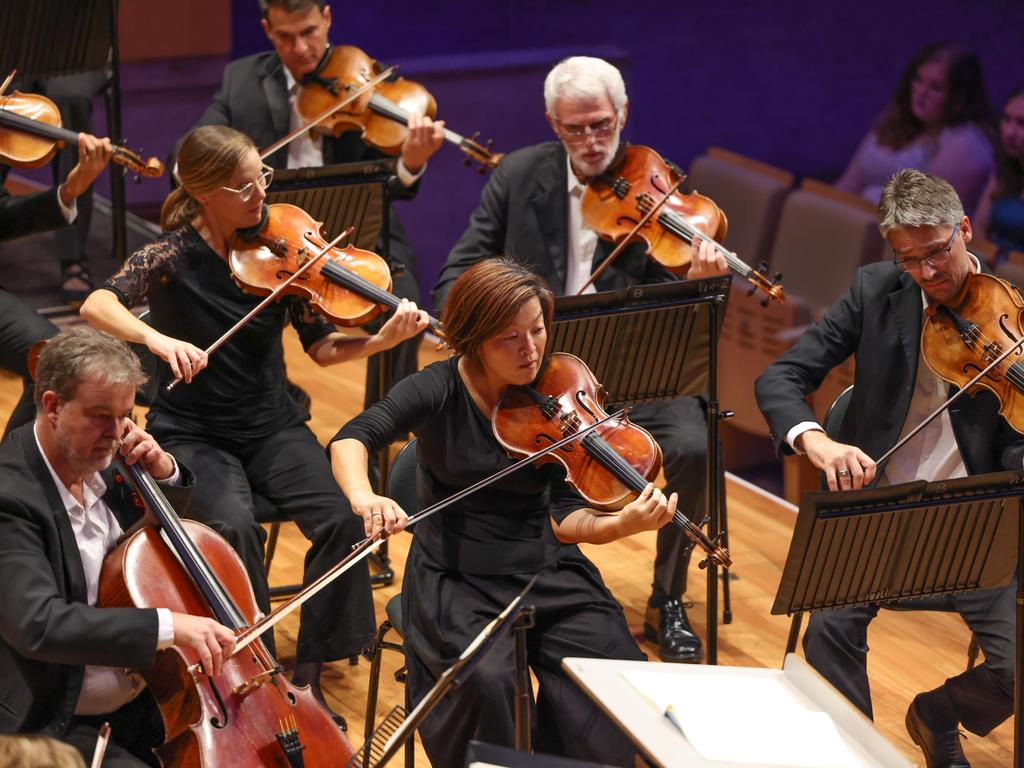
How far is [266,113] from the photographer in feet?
12.9

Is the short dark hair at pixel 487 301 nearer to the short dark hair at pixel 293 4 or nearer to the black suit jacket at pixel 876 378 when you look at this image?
the black suit jacket at pixel 876 378

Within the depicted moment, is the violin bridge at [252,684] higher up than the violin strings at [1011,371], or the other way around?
the violin strings at [1011,371]

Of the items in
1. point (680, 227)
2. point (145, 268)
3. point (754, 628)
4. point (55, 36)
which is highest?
point (55, 36)

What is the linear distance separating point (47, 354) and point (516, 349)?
0.76 meters

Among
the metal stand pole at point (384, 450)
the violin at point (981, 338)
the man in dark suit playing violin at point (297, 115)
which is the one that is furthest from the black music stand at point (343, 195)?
the violin at point (981, 338)

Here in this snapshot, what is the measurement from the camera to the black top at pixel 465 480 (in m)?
2.48

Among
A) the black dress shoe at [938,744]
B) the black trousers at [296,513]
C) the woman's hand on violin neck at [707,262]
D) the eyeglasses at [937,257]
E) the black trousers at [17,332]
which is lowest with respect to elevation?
the black dress shoe at [938,744]

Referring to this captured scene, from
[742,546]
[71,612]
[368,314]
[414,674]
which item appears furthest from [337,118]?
[71,612]

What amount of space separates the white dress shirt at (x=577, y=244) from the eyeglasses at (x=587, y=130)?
14cm

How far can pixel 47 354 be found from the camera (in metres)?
2.13

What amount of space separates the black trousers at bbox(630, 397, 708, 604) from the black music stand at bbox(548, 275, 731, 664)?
0.36 metres

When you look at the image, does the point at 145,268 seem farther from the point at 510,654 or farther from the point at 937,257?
the point at 937,257

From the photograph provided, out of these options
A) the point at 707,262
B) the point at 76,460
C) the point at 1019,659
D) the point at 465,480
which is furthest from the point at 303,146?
the point at 1019,659

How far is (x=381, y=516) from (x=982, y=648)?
120cm
